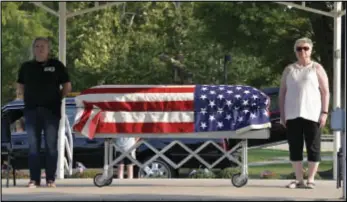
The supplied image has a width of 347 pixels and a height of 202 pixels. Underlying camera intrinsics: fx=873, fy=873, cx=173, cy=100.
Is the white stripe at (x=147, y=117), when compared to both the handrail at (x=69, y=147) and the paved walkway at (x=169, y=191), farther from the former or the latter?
the handrail at (x=69, y=147)

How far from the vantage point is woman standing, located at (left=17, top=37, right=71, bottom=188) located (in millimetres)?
10930

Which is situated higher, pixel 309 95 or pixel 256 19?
pixel 256 19

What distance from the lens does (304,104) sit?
35.3ft

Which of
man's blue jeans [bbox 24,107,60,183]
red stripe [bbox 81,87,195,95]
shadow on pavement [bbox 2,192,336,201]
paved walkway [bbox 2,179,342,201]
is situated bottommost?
paved walkway [bbox 2,179,342,201]

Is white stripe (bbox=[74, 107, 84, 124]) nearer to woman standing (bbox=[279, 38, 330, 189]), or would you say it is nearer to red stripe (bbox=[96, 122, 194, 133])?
red stripe (bbox=[96, 122, 194, 133])

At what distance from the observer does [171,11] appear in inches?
1543

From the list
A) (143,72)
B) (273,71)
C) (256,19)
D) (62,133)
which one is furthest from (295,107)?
(143,72)

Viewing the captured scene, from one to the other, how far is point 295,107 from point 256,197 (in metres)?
1.44

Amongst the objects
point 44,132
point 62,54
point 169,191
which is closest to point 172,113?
point 169,191

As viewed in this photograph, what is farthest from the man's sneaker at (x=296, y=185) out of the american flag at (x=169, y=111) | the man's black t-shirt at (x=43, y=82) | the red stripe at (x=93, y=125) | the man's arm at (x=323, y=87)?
the man's black t-shirt at (x=43, y=82)

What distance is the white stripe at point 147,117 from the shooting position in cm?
1127

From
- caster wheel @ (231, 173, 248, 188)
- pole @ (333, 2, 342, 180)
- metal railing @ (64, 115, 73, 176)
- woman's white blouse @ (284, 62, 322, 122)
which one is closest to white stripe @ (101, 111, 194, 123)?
caster wheel @ (231, 173, 248, 188)

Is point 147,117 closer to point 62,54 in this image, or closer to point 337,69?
point 62,54

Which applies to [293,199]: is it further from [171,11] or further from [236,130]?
[171,11]
